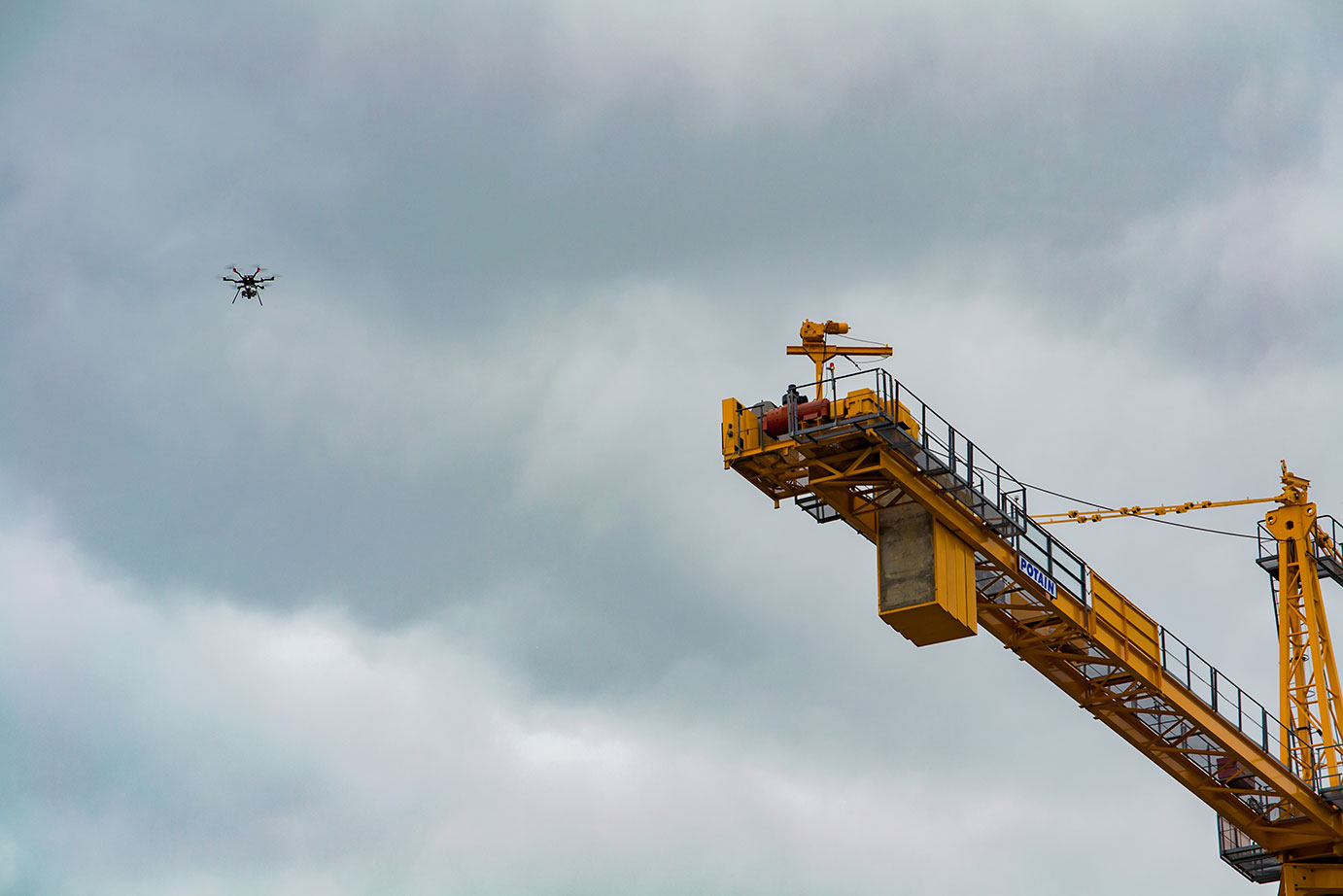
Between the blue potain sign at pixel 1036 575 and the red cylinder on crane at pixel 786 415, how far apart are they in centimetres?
578

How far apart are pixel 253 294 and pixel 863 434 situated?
146ft

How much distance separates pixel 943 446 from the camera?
166 feet

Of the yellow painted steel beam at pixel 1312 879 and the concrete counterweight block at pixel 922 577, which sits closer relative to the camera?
the concrete counterweight block at pixel 922 577

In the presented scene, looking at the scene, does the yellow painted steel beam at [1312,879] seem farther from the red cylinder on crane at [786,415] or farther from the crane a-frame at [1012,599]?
the red cylinder on crane at [786,415]

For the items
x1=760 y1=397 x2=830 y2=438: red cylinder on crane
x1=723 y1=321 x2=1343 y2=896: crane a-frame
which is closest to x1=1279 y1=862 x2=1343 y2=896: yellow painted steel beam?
x1=723 y1=321 x2=1343 y2=896: crane a-frame

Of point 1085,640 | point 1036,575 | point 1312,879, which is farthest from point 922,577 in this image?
point 1312,879

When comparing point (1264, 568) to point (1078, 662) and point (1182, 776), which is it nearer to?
point (1182, 776)

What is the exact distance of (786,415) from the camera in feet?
165

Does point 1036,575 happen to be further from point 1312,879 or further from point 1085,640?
point 1312,879

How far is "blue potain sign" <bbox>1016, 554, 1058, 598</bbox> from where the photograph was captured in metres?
52.3

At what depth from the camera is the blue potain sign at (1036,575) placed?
52269mm

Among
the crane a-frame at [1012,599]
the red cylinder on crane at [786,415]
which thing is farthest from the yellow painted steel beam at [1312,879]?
the red cylinder on crane at [786,415]

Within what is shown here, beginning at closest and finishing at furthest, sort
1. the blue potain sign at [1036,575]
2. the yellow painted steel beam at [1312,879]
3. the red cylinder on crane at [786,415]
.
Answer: the red cylinder on crane at [786,415] → the blue potain sign at [1036,575] → the yellow painted steel beam at [1312,879]

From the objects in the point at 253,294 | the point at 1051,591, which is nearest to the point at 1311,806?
the point at 1051,591
